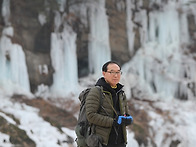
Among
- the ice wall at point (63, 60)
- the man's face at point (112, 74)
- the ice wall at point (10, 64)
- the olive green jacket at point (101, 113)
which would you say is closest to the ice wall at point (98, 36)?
the ice wall at point (63, 60)

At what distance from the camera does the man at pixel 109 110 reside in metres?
3.19

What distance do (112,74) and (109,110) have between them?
422 mm

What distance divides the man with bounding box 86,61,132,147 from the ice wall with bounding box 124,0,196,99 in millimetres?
13019

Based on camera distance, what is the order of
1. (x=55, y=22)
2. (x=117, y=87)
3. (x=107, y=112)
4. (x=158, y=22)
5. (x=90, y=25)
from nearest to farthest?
(x=107, y=112)
(x=117, y=87)
(x=55, y=22)
(x=90, y=25)
(x=158, y=22)

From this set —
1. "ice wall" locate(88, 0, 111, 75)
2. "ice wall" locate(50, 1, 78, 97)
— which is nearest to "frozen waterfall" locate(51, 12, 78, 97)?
"ice wall" locate(50, 1, 78, 97)

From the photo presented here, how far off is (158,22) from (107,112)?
49.0ft

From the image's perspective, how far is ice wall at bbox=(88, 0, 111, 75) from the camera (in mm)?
15523

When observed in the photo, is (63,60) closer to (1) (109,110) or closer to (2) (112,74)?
(2) (112,74)

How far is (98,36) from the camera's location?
1563cm

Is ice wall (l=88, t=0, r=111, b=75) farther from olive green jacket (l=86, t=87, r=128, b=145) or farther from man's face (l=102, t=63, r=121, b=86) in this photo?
olive green jacket (l=86, t=87, r=128, b=145)

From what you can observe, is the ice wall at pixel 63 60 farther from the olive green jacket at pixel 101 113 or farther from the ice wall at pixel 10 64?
the olive green jacket at pixel 101 113

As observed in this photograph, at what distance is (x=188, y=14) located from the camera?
59.0 feet

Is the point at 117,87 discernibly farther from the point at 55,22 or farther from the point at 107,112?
the point at 55,22

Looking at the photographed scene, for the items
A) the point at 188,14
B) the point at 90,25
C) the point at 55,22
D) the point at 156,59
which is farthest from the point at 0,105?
the point at 188,14
